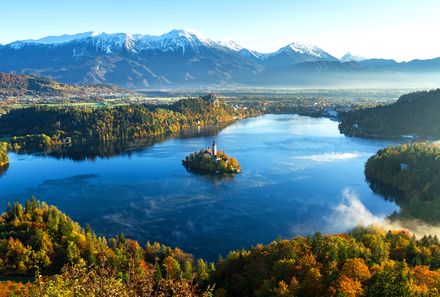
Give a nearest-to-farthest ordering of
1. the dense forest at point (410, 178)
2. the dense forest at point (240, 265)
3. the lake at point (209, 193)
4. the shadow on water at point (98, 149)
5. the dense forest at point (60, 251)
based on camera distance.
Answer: the dense forest at point (240, 265)
the dense forest at point (60, 251)
the lake at point (209, 193)
the dense forest at point (410, 178)
the shadow on water at point (98, 149)

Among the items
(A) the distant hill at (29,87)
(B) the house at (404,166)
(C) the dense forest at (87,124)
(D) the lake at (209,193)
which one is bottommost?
(D) the lake at (209,193)

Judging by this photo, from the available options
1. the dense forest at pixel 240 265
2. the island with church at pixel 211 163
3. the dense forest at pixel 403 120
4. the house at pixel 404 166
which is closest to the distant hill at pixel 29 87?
the dense forest at pixel 403 120

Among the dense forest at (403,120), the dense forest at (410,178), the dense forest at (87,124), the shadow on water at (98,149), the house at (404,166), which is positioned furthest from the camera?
the dense forest at (87,124)

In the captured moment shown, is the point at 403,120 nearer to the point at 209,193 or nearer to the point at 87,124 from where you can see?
the point at 209,193

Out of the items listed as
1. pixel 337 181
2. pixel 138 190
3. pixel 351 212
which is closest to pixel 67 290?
pixel 351 212

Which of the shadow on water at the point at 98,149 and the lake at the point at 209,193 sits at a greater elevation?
the shadow on water at the point at 98,149

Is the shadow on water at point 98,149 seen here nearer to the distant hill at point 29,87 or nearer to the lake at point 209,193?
the lake at point 209,193

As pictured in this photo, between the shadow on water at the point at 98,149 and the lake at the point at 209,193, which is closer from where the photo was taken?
the lake at the point at 209,193
